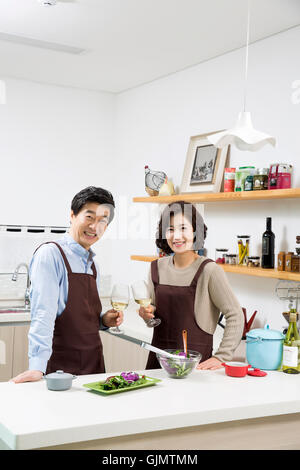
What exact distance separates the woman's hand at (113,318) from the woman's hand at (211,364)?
1.30 feet

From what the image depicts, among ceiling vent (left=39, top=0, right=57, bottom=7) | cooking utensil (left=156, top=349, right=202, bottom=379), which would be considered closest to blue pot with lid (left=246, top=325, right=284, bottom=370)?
cooking utensil (left=156, top=349, right=202, bottom=379)

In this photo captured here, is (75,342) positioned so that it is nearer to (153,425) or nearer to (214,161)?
(153,425)

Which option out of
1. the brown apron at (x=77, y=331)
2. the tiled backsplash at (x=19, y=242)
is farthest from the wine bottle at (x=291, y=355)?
the tiled backsplash at (x=19, y=242)

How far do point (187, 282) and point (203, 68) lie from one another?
2115 mm

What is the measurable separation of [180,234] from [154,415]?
3.39 ft

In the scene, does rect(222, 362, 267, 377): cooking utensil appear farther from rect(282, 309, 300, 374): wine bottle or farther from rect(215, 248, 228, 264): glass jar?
rect(215, 248, 228, 264): glass jar

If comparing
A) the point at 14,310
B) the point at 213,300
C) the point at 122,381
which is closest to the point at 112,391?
the point at 122,381

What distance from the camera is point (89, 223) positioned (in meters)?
2.50

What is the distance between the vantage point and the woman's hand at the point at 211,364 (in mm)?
2408

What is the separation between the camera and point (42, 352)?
7.26 feet

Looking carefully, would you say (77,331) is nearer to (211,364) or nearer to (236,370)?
(211,364)

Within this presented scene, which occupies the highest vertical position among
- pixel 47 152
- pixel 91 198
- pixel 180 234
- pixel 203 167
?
pixel 47 152

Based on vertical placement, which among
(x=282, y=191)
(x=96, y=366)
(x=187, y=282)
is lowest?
(x=96, y=366)

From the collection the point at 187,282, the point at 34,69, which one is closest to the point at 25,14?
the point at 34,69
